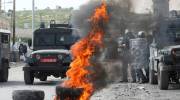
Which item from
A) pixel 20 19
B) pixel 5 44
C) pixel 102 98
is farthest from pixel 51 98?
pixel 20 19

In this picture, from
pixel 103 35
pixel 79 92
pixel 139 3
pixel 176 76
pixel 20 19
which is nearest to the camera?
pixel 79 92

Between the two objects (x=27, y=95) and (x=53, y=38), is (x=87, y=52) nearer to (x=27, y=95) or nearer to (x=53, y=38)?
(x=27, y=95)

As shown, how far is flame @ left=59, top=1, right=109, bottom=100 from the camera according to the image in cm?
1130

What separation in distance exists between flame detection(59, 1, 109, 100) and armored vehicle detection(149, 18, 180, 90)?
5104mm

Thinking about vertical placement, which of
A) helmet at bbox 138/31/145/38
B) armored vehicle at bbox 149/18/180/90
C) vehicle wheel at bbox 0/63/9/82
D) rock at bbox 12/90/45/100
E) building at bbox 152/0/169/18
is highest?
building at bbox 152/0/169/18

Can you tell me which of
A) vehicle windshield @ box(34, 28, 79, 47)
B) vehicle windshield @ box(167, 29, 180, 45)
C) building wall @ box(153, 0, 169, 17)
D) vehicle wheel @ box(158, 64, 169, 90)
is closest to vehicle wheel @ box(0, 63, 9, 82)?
vehicle windshield @ box(34, 28, 79, 47)

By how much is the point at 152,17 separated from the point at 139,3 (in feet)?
5.87

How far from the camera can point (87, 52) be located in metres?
11.5

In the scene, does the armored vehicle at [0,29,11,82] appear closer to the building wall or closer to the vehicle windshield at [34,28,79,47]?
the vehicle windshield at [34,28,79,47]

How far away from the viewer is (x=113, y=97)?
1502cm

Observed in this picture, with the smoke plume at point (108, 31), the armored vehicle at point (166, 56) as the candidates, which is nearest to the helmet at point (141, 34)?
the armored vehicle at point (166, 56)

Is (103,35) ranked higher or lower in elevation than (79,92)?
higher

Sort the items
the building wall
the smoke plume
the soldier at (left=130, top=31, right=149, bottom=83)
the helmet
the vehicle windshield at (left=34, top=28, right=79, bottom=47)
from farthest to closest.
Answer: the vehicle windshield at (left=34, top=28, right=79, bottom=47), the soldier at (left=130, top=31, right=149, bottom=83), the helmet, the building wall, the smoke plume

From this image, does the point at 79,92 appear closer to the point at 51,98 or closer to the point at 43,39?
the point at 51,98
